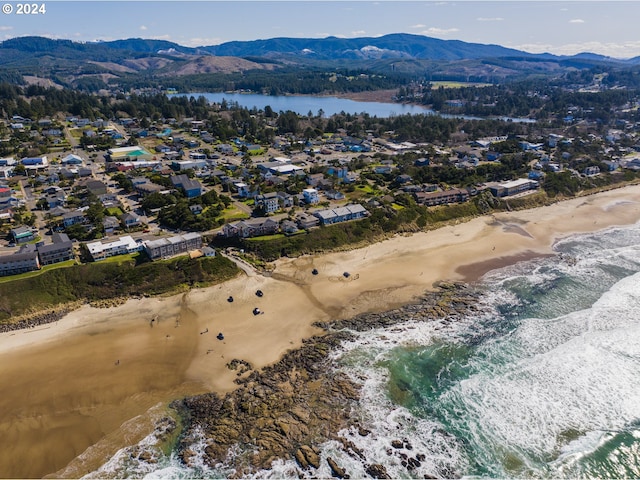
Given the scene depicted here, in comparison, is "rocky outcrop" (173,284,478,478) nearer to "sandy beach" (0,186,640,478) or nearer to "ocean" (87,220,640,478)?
"ocean" (87,220,640,478)

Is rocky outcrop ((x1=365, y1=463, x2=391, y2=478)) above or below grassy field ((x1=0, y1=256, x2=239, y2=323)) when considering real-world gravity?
below

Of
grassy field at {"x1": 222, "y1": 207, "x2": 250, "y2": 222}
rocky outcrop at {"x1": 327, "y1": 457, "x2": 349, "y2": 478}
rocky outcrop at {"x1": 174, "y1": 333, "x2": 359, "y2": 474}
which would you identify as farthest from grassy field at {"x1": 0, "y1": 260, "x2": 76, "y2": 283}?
rocky outcrop at {"x1": 327, "y1": 457, "x2": 349, "y2": 478}

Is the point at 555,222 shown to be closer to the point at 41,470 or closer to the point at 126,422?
the point at 126,422

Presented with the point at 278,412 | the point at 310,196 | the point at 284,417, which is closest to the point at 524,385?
the point at 284,417

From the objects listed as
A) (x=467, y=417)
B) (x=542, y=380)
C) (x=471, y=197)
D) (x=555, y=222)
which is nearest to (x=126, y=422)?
(x=467, y=417)

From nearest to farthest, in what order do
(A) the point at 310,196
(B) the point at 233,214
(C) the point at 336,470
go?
(C) the point at 336,470 < (B) the point at 233,214 < (A) the point at 310,196

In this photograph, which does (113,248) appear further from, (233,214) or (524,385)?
(524,385)

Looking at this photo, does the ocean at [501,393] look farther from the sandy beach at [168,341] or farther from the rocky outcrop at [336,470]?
the sandy beach at [168,341]
